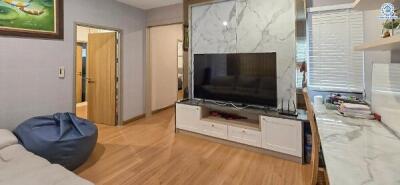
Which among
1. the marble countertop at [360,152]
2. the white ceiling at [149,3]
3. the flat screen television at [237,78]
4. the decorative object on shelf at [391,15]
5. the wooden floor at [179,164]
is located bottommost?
the wooden floor at [179,164]

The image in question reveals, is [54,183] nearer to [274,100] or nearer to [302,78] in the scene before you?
[274,100]

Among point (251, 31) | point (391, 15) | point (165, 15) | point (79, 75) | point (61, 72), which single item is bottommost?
point (61, 72)

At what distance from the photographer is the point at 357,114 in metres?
1.99

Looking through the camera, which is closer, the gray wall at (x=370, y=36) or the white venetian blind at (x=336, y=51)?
the gray wall at (x=370, y=36)

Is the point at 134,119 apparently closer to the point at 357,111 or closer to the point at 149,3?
the point at 149,3

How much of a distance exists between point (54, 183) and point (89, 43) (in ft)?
12.5

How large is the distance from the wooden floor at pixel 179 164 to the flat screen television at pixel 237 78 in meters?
0.79

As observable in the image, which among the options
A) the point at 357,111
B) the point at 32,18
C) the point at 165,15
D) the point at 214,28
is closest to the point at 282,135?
the point at 357,111

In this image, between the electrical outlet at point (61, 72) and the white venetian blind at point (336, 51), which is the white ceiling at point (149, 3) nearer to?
the electrical outlet at point (61, 72)

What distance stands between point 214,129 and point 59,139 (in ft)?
6.92

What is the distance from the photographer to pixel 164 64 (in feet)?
19.0

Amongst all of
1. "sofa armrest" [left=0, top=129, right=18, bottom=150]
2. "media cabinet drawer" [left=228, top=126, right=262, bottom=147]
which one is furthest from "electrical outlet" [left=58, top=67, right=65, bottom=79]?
"media cabinet drawer" [left=228, top=126, right=262, bottom=147]

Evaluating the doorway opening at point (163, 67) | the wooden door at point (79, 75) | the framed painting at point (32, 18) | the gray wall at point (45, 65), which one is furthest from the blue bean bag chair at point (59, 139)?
the wooden door at point (79, 75)

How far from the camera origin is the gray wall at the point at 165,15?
4422 mm
